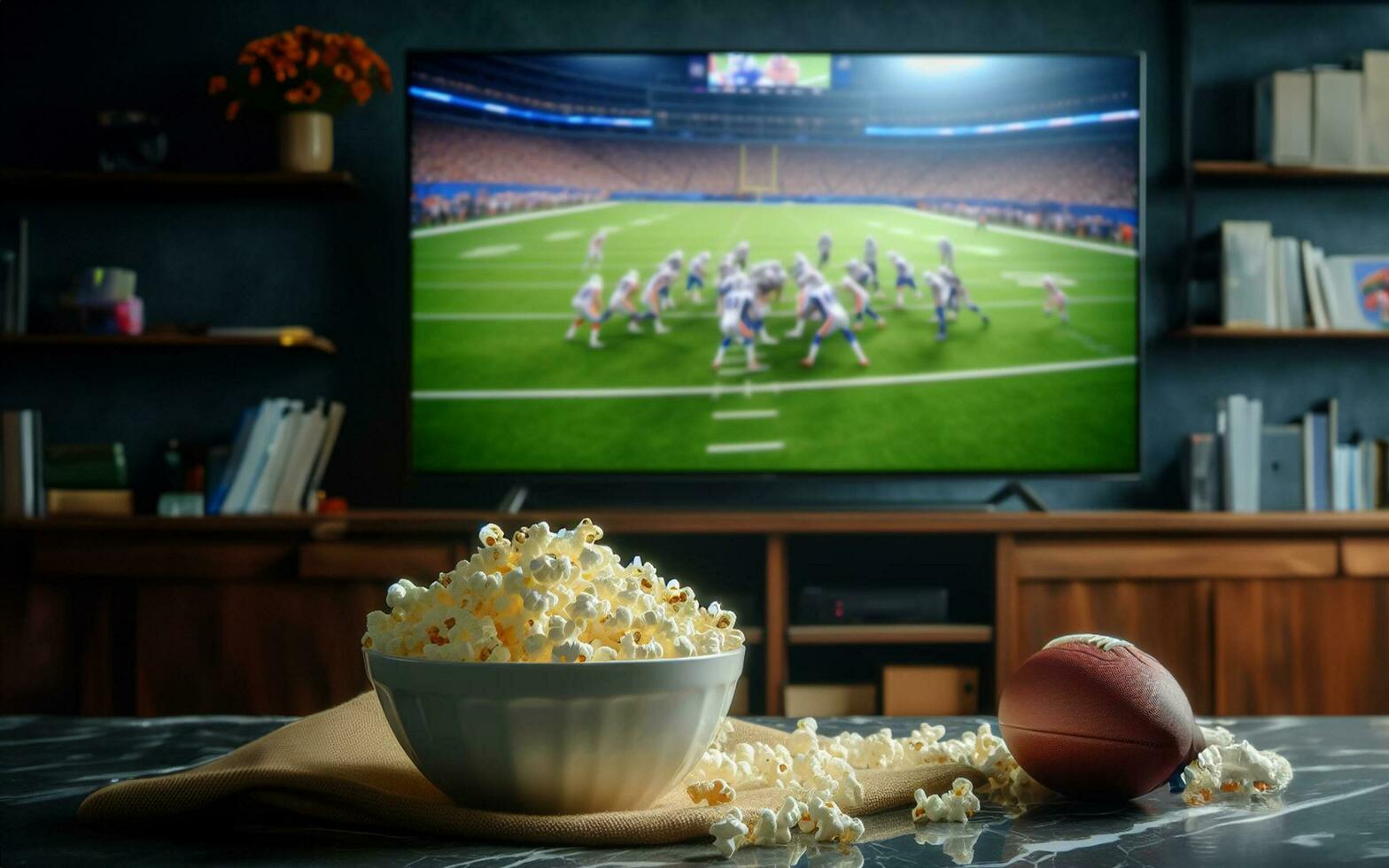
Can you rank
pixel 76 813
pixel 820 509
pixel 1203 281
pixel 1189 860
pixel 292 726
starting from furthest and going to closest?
pixel 1203 281, pixel 820 509, pixel 292 726, pixel 76 813, pixel 1189 860

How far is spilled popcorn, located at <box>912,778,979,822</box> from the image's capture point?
794mm

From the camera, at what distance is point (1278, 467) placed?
3.34 metres

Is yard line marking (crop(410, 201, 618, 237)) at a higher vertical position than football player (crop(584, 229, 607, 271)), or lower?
higher

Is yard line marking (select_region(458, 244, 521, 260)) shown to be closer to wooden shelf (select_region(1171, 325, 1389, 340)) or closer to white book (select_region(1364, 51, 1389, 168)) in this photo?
wooden shelf (select_region(1171, 325, 1389, 340))

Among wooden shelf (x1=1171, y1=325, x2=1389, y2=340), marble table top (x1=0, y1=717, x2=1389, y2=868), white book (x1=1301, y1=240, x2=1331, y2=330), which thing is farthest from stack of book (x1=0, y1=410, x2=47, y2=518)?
white book (x1=1301, y1=240, x2=1331, y2=330)

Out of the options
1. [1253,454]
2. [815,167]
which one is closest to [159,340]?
[815,167]

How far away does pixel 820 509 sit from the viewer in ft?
10.5

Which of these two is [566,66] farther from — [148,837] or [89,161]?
[148,837]

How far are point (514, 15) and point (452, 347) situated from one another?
3.27 ft

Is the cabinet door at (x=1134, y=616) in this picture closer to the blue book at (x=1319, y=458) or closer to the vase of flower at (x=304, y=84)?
the blue book at (x=1319, y=458)

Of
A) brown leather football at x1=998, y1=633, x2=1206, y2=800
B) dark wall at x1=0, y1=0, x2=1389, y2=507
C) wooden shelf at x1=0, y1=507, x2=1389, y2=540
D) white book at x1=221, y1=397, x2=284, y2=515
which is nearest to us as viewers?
brown leather football at x1=998, y1=633, x2=1206, y2=800

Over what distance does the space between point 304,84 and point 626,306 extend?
39.3 inches

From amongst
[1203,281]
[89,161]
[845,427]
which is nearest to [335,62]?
[89,161]

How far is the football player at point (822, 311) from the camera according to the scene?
11.0 ft
